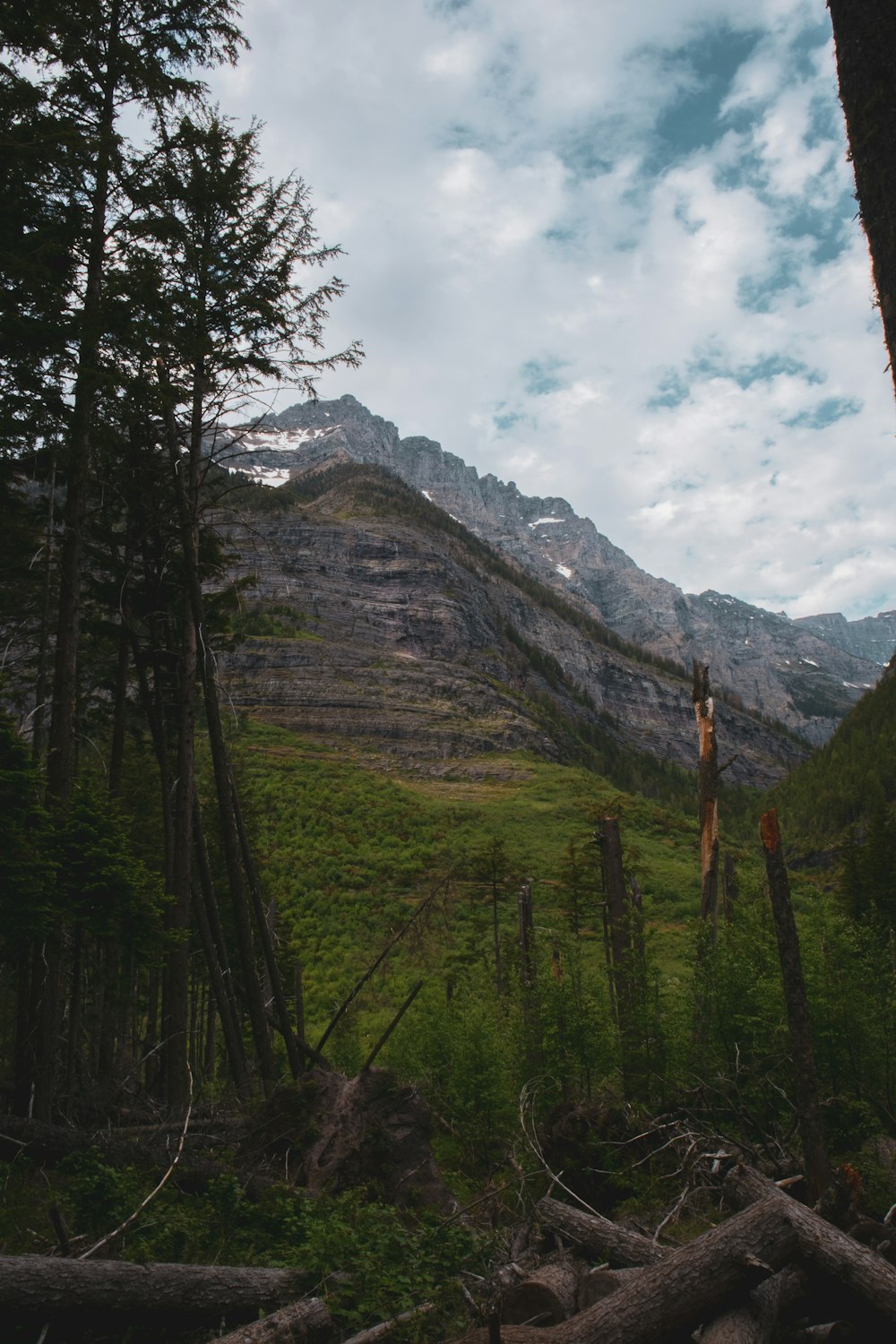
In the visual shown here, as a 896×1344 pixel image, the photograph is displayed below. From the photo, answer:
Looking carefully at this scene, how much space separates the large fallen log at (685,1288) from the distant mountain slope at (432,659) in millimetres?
34474

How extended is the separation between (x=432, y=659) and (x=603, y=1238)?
87622 millimetres

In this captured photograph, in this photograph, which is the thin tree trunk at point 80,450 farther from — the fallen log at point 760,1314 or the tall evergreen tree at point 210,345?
the fallen log at point 760,1314

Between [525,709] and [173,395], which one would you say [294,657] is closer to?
[525,709]

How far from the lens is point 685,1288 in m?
4.19

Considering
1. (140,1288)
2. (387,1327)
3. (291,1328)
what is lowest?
(387,1327)

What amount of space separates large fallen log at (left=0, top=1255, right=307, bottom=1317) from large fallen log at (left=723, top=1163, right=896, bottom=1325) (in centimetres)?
313

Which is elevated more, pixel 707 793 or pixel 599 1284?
pixel 707 793

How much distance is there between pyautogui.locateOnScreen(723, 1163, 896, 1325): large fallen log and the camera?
4.18 metres

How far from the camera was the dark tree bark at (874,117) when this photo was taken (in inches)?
150

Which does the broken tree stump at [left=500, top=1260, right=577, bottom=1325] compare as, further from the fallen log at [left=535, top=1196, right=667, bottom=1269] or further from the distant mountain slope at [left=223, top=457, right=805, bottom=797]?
the distant mountain slope at [left=223, top=457, right=805, bottom=797]

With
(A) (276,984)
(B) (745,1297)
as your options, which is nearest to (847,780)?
(A) (276,984)

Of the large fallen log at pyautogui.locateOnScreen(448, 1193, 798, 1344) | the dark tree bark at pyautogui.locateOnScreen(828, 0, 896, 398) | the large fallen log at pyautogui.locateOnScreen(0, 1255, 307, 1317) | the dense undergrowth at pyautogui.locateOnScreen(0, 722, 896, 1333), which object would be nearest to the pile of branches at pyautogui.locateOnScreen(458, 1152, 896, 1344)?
the large fallen log at pyautogui.locateOnScreen(448, 1193, 798, 1344)

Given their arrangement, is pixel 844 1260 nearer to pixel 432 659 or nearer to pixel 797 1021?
pixel 797 1021

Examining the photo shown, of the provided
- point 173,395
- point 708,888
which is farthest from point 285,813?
point 173,395
